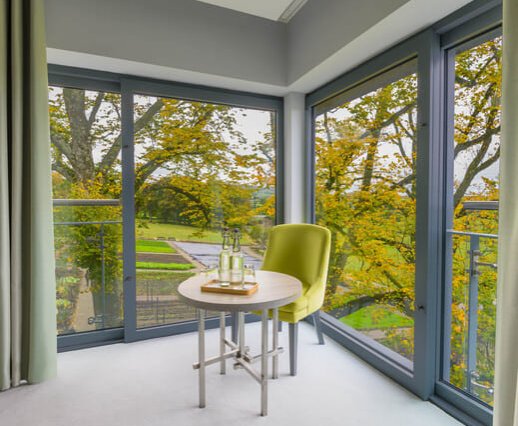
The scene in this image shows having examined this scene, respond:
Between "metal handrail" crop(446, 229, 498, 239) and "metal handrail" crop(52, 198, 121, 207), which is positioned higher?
"metal handrail" crop(52, 198, 121, 207)

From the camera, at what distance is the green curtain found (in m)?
1.92

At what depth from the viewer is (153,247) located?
2736 mm

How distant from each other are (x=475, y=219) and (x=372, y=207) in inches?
30.5

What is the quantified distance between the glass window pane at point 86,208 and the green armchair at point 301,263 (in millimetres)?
1280

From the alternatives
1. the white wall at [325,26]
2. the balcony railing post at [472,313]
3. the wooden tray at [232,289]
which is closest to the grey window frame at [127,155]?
the white wall at [325,26]

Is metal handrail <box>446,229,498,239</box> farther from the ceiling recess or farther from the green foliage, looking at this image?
the green foliage

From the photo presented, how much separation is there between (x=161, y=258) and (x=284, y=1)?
2211mm

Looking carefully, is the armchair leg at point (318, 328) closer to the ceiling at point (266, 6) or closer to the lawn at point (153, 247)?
the lawn at point (153, 247)

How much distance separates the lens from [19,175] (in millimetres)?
1953

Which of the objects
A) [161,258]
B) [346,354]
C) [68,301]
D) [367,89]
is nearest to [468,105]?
[367,89]

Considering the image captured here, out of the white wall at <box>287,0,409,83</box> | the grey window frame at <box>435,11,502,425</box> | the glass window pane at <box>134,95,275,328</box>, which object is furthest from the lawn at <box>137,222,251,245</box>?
the grey window frame at <box>435,11,502,425</box>

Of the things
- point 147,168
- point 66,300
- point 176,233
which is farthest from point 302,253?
point 66,300

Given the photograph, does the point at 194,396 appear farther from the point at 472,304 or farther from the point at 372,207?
the point at 372,207

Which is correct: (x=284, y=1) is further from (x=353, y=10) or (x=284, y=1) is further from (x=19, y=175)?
(x=19, y=175)
